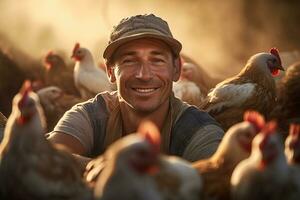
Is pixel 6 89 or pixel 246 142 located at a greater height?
pixel 246 142

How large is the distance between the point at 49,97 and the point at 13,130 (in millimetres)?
6885

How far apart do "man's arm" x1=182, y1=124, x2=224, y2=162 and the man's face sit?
42 centimetres

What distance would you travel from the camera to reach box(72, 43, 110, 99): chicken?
34.9ft

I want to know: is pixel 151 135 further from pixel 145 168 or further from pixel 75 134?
pixel 75 134

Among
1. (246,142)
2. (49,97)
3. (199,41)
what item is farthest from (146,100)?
(199,41)

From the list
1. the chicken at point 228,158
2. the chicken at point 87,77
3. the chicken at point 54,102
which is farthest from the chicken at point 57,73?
the chicken at point 228,158

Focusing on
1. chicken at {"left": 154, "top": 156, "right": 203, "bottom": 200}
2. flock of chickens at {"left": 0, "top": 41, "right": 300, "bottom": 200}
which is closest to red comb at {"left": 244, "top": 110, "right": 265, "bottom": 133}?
flock of chickens at {"left": 0, "top": 41, "right": 300, "bottom": 200}

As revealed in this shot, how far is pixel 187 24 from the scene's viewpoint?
53.9ft

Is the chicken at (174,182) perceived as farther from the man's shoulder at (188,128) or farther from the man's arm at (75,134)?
the man's arm at (75,134)

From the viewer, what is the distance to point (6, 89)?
10.2m

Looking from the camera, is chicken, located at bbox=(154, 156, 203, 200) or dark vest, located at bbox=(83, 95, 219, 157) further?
dark vest, located at bbox=(83, 95, 219, 157)

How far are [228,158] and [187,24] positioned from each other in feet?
42.2

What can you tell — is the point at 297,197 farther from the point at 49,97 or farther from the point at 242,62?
the point at 242,62

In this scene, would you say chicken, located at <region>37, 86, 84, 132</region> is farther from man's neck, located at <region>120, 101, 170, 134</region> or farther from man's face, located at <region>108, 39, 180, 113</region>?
man's face, located at <region>108, 39, 180, 113</region>
